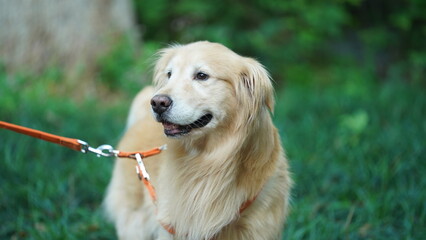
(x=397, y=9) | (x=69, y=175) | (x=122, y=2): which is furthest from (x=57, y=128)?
(x=397, y=9)

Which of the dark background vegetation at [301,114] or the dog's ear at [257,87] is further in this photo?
the dark background vegetation at [301,114]

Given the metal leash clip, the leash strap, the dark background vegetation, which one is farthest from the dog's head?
the dark background vegetation

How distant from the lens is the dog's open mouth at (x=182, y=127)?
2316 mm

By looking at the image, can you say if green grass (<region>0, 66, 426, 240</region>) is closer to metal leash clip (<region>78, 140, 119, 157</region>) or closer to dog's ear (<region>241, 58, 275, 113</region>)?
metal leash clip (<region>78, 140, 119, 157</region>)

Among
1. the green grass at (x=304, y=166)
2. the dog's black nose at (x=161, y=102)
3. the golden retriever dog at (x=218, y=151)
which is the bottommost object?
the green grass at (x=304, y=166)

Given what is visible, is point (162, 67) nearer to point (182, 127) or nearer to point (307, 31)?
point (182, 127)

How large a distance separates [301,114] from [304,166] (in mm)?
1532

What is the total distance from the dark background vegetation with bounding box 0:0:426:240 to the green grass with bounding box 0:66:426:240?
0.04 ft

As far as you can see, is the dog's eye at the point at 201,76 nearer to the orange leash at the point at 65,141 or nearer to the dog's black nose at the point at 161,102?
the dog's black nose at the point at 161,102

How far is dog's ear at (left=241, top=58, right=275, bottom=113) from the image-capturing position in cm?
240

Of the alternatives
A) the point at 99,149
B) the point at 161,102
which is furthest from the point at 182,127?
the point at 99,149

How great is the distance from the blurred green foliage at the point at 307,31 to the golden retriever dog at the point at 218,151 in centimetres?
503

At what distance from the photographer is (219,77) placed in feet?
7.88

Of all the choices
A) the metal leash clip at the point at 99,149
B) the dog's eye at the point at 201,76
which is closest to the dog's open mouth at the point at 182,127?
the dog's eye at the point at 201,76
